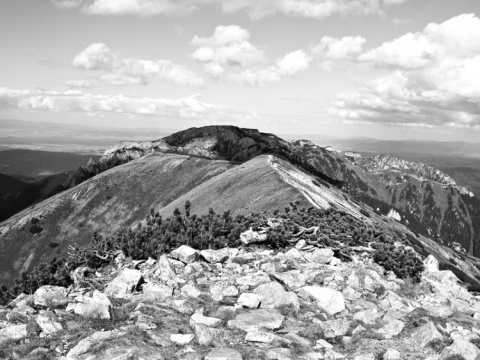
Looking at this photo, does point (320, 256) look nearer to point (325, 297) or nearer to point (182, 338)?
point (325, 297)

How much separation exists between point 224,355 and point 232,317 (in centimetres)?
451

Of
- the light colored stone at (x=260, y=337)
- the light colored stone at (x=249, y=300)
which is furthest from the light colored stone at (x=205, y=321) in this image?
the light colored stone at (x=249, y=300)

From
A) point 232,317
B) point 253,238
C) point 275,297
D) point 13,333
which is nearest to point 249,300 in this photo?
point 275,297

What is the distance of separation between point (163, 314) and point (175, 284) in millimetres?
5322

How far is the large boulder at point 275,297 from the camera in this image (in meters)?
21.7

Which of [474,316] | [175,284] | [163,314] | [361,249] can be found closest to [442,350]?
[474,316]

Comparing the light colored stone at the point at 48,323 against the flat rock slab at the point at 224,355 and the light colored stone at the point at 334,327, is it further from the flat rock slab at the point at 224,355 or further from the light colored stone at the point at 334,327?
the light colored stone at the point at 334,327

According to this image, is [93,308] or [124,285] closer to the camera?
[93,308]

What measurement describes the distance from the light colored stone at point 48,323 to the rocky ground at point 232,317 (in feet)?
0.15

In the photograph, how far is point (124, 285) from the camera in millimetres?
24203

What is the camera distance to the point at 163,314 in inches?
770

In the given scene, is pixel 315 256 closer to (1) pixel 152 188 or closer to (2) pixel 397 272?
(2) pixel 397 272

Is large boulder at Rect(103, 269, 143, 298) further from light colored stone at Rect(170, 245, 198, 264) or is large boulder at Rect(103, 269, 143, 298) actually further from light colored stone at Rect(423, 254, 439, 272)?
light colored stone at Rect(423, 254, 439, 272)

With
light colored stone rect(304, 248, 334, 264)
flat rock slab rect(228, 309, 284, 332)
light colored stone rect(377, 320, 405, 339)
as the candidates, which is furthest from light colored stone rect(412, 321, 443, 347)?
light colored stone rect(304, 248, 334, 264)
